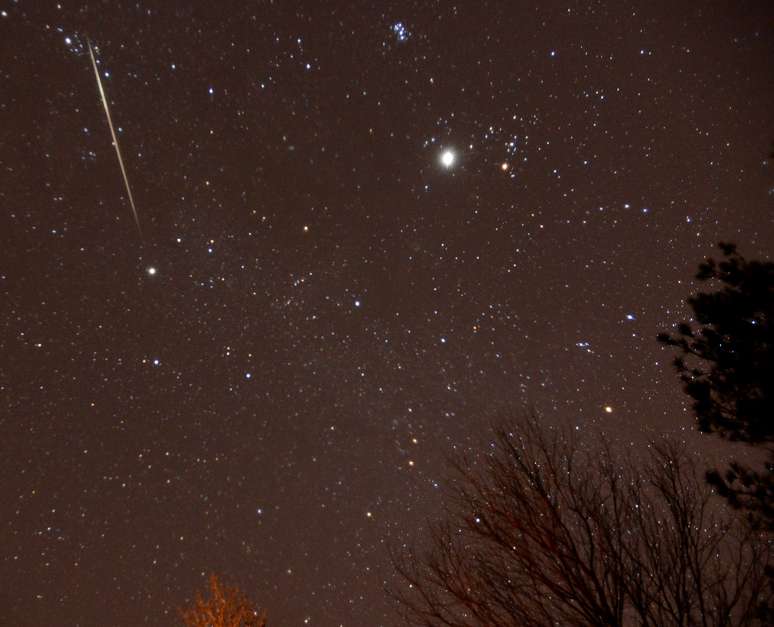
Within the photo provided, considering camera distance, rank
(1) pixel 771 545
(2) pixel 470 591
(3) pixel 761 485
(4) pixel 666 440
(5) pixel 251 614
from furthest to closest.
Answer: (5) pixel 251 614 → (4) pixel 666 440 → (2) pixel 470 591 → (1) pixel 771 545 → (3) pixel 761 485

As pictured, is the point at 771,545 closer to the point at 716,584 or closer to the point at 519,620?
the point at 716,584

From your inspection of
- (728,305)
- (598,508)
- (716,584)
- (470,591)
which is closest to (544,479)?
(598,508)

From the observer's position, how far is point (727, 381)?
3967 millimetres

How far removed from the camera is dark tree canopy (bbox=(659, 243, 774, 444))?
3729mm

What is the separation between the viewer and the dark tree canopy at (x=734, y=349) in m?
→ 3.73

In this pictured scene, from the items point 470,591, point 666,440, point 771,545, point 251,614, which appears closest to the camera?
point 771,545

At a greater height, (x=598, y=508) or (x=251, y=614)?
(x=251, y=614)

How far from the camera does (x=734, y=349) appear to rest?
12.9ft

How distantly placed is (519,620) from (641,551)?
52.3 inches

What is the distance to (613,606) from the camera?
4047 mm

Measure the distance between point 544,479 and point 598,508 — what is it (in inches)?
21.8

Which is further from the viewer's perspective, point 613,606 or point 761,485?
point 613,606

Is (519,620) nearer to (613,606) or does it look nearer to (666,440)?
(613,606)

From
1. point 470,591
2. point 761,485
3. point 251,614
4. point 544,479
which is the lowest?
point 761,485
